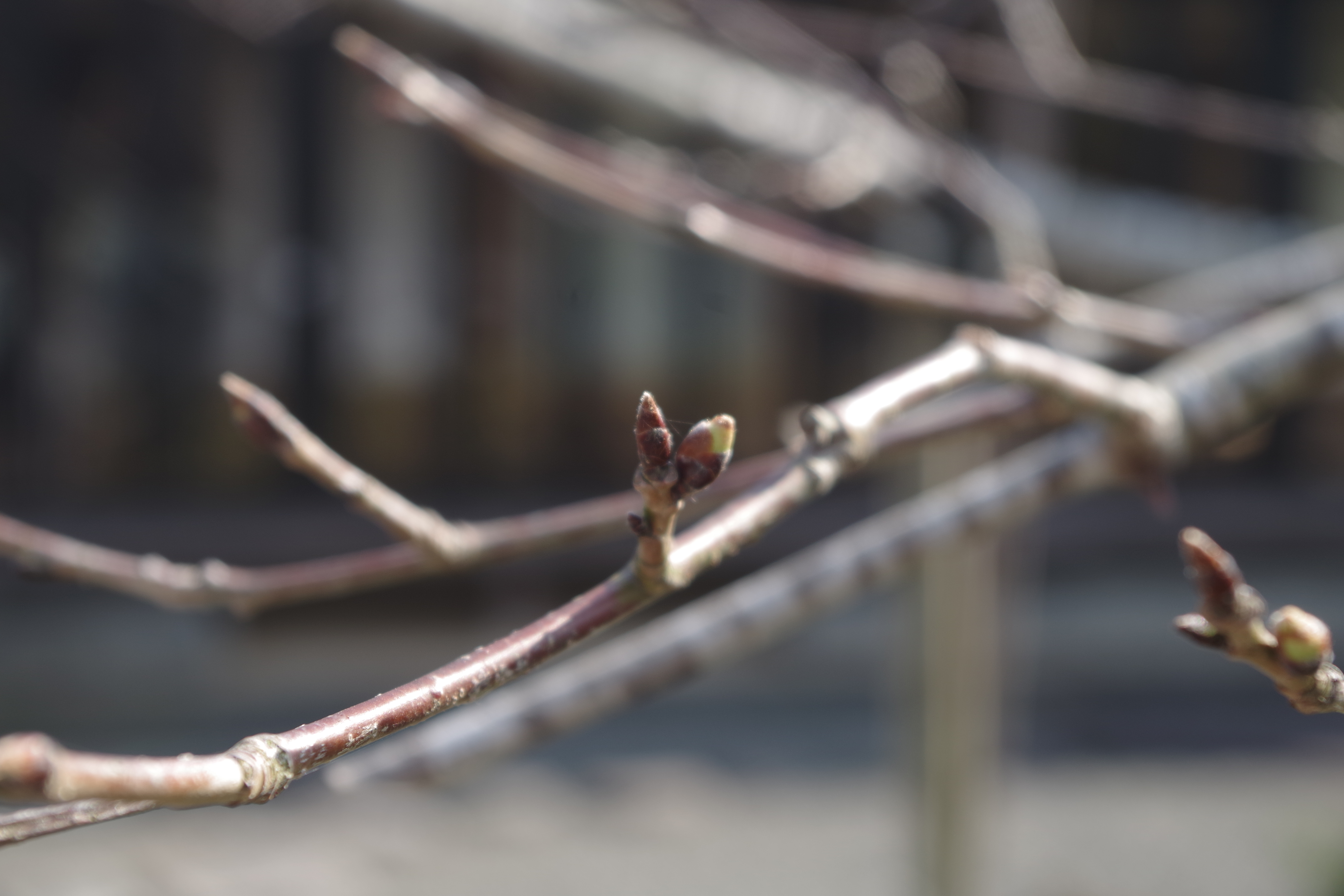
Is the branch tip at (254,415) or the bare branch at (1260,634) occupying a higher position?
the branch tip at (254,415)

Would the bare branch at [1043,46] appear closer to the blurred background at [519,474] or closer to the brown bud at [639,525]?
the blurred background at [519,474]

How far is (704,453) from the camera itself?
365 millimetres

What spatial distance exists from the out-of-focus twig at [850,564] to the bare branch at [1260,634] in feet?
1.44

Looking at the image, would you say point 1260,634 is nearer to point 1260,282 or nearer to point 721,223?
point 721,223

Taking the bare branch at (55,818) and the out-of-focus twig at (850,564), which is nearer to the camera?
the bare branch at (55,818)

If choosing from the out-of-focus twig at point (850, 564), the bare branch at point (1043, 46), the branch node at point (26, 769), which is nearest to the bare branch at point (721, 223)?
the out-of-focus twig at point (850, 564)

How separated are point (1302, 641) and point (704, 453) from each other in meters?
0.17

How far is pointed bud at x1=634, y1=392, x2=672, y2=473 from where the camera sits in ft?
1.18

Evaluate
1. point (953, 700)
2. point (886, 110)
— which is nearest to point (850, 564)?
point (886, 110)

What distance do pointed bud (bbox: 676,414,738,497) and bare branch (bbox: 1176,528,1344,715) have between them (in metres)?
0.13

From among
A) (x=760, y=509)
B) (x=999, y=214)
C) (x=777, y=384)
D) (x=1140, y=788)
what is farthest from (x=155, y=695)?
(x=760, y=509)

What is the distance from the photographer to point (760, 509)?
0.43m

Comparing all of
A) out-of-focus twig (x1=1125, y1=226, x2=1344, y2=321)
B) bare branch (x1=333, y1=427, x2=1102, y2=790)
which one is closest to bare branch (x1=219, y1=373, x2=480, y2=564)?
bare branch (x1=333, y1=427, x2=1102, y2=790)

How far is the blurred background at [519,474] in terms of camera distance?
290 centimetres
